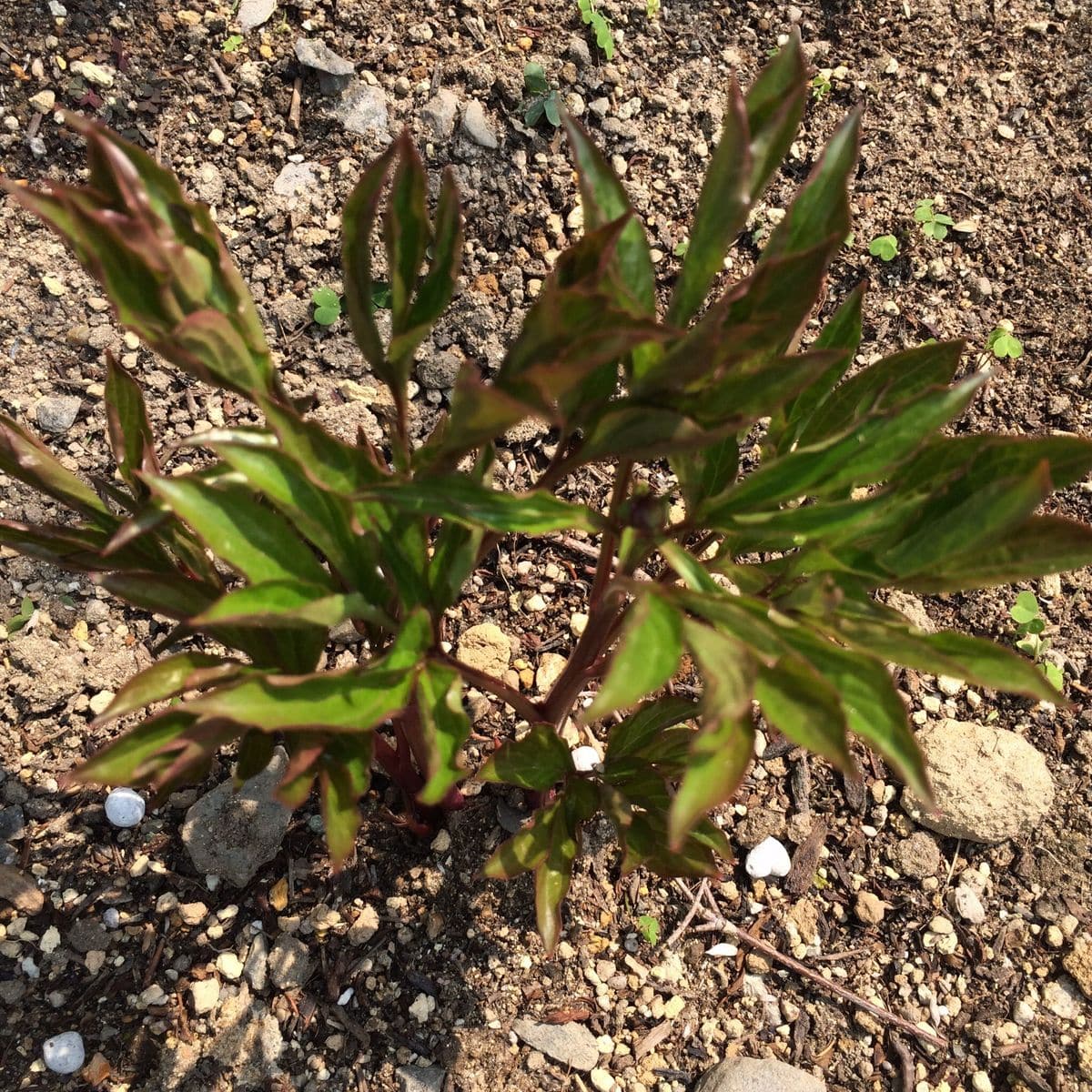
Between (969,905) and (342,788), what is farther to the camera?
(969,905)

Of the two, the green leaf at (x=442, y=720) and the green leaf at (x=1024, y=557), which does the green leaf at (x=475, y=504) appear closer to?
the green leaf at (x=442, y=720)

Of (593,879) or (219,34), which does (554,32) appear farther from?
(593,879)

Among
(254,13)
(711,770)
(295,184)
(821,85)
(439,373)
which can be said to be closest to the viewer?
(711,770)

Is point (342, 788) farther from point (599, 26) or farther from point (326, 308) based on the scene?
point (599, 26)

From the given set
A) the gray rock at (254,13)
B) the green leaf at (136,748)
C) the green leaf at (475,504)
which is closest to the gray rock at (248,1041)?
the green leaf at (136,748)

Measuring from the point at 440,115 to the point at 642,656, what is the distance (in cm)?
189

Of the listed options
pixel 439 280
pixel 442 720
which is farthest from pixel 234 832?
pixel 439 280

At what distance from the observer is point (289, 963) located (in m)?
1.69

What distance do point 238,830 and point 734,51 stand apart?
221 cm

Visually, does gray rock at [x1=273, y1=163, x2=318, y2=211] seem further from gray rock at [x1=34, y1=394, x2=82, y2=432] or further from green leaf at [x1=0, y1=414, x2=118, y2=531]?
green leaf at [x1=0, y1=414, x2=118, y2=531]

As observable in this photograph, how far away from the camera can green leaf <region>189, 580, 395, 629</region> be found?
93cm

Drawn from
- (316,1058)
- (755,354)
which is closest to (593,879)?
(316,1058)

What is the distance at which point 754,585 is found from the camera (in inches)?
42.7

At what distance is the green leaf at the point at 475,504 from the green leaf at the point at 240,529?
12cm
